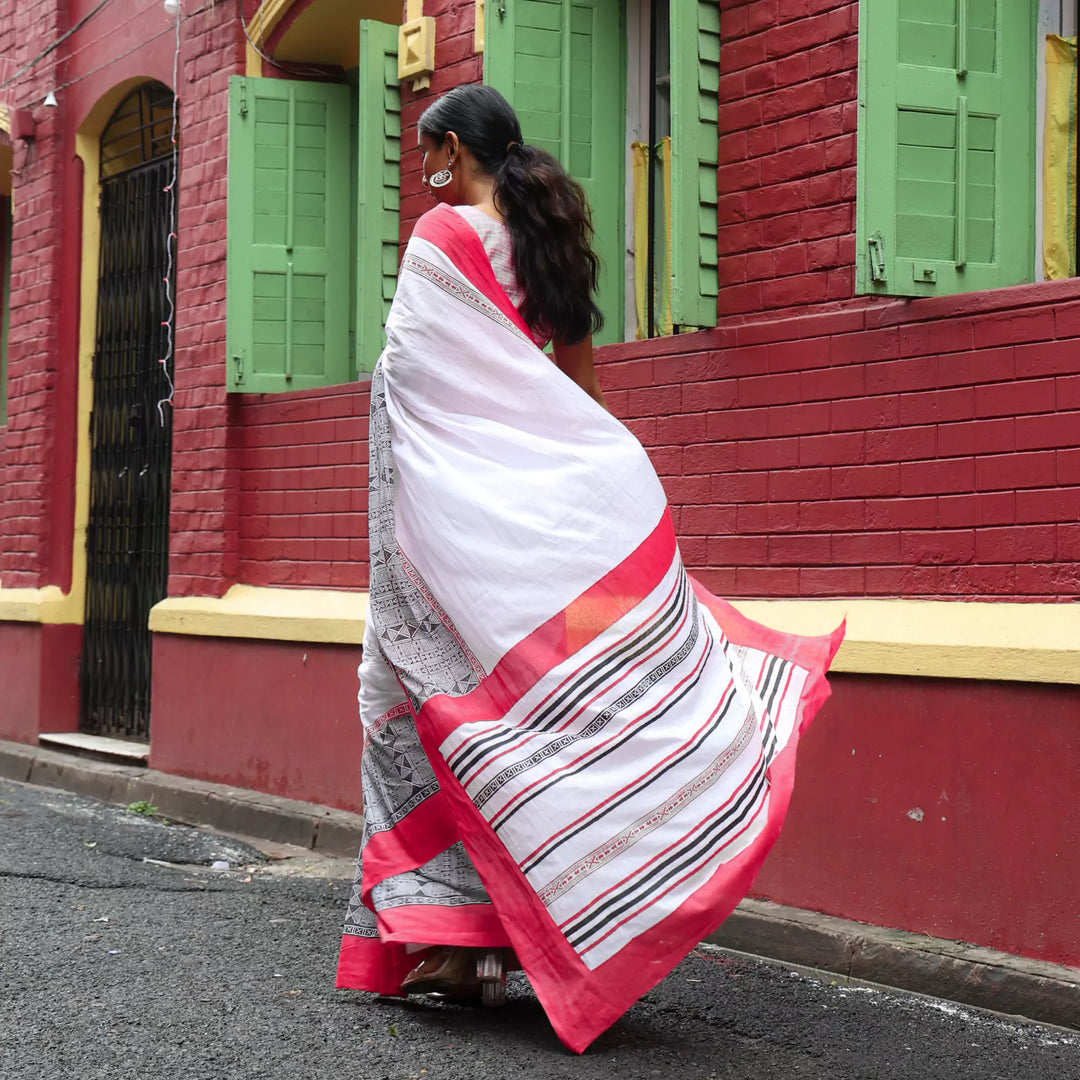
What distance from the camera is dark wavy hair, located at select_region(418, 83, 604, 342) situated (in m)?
3.72

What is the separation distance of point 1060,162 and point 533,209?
193cm

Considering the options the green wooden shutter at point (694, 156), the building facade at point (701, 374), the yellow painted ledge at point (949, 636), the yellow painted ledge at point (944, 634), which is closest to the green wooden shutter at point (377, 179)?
the building facade at point (701, 374)

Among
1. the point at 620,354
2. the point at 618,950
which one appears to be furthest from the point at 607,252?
the point at 618,950

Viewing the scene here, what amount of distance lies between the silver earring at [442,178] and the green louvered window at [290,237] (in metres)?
3.62

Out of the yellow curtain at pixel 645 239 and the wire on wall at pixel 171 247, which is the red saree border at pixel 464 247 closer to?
the yellow curtain at pixel 645 239

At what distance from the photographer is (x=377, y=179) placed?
6.92 metres

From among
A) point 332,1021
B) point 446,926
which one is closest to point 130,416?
point 332,1021

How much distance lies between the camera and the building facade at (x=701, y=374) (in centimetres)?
440

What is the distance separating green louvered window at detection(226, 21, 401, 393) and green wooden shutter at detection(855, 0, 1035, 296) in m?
3.40

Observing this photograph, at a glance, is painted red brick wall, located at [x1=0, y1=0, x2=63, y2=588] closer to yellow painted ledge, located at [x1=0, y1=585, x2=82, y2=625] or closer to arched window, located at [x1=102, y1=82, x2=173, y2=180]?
yellow painted ledge, located at [x1=0, y1=585, x2=82, y2=625]

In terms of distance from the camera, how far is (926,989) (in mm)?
A: 4227

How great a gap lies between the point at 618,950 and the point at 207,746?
4787 mm

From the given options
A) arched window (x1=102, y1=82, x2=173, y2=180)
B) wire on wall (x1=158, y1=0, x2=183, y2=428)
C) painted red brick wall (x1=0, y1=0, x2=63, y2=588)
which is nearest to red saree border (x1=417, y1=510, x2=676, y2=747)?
wire on wall (x1=158, y1=0, x2=183, y2=428)

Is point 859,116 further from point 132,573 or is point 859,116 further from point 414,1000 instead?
point 132,573
